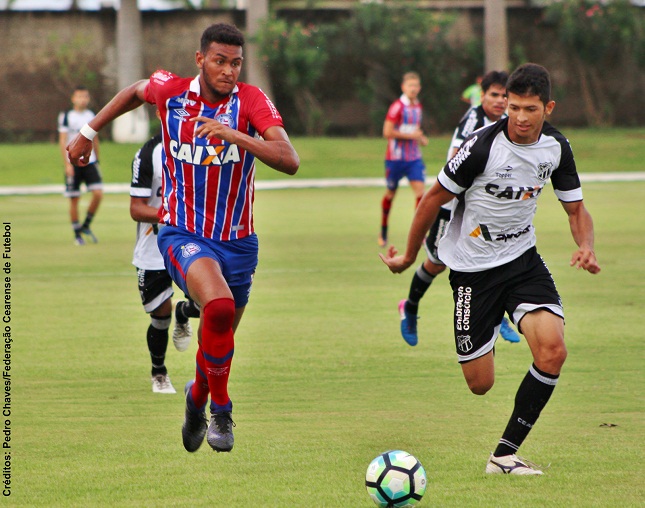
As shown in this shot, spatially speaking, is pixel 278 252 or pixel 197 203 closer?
pixel 197 203

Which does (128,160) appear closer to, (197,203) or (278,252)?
(278,252)

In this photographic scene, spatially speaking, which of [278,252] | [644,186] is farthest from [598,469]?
[644,186]

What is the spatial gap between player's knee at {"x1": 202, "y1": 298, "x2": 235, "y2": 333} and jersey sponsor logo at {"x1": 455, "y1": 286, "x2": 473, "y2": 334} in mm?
1341

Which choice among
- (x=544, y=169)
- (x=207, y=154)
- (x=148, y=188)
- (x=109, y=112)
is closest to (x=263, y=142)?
(x=207, y=154)

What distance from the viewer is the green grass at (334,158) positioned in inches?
1232

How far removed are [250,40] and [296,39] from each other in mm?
1604

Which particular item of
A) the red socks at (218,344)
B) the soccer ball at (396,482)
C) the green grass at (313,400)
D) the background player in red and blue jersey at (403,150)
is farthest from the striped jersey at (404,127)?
the soccer ball at (396,482)

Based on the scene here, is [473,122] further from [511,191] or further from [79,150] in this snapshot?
[79,150]

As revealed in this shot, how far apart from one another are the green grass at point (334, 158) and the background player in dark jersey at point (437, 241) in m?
20.3

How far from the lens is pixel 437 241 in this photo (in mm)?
9828

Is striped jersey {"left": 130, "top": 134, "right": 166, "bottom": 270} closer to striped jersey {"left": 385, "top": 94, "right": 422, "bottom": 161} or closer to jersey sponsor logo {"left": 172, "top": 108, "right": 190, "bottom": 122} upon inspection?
jersey sponsor logo {"left": 172, "top": 108, "right": 190, "bottom": 122}

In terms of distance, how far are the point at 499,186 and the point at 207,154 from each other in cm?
166

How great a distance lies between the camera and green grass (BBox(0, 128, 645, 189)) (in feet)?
103

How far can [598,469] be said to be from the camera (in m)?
5.79
